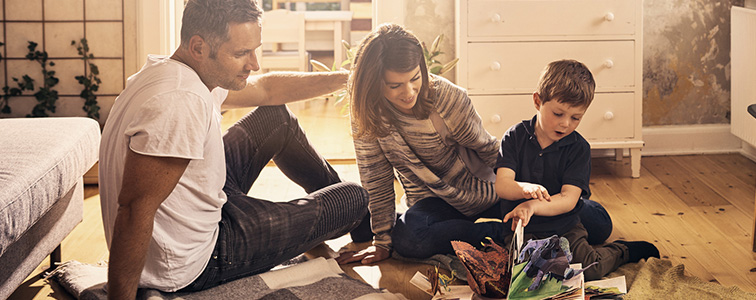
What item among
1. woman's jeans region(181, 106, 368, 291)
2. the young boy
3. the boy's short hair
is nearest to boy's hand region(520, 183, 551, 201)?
the young boy

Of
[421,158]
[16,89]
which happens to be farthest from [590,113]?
[16,89]

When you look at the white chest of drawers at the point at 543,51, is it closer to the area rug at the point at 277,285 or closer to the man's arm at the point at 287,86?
the man's arm at the point at 287,86

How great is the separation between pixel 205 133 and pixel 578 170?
102 cm

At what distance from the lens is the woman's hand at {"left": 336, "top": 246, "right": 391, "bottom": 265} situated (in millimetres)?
2266

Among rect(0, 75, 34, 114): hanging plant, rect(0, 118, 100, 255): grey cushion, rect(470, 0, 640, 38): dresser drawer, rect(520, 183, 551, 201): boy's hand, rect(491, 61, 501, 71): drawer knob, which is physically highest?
rect(470, 0, 640, 38): dresser drawer

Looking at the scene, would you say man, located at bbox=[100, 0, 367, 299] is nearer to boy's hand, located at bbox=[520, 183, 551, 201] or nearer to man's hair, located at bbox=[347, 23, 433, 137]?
man's hair, located at bbox=[347, 23, 433, 137]

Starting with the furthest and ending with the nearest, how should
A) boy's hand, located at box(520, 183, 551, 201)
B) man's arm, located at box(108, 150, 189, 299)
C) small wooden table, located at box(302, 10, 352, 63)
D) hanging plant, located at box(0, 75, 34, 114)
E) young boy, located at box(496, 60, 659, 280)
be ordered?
small wooden table, located at box(302, 10, 352, 63) → hanging plant, located at box(0, 75, 34, 114) → young boy, located at box(496, 60, 659, 280) → boy's hand, located at box(520, 183, 551, 201) → man's arm, located at box(108, 150, 189, 299)

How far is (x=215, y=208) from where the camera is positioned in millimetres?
1836

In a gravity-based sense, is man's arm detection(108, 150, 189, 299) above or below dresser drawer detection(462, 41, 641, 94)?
below

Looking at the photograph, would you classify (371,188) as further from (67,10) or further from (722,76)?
(722,76)

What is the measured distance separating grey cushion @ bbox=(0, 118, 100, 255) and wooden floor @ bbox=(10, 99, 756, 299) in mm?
361

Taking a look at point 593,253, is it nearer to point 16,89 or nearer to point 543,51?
point 543,51

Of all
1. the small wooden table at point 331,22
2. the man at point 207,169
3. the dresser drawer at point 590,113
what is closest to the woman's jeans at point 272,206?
the man at point 207,169

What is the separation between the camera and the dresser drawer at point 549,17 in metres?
3.11
